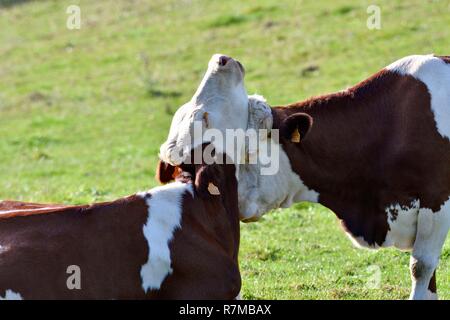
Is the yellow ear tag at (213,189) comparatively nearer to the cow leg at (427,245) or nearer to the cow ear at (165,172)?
the cow ear at (165,172)

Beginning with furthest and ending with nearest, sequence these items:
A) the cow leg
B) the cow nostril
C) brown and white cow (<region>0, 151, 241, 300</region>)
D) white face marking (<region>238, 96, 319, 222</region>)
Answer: the cow leg
white face marking (<region>238, 96, 319, 222</region>)
the cow nostril
brown and white cow (<region>0, 151, 241, 300</region>)

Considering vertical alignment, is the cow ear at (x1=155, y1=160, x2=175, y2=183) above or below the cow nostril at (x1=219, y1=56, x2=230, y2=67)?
below

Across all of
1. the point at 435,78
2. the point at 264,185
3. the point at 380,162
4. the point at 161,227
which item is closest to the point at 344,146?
the point at 380,162

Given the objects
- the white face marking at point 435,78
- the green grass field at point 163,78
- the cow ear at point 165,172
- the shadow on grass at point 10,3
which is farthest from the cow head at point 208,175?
the shadow on grass at point 10,3

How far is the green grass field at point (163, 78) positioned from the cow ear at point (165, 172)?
2425mm

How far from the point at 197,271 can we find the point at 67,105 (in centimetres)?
1590

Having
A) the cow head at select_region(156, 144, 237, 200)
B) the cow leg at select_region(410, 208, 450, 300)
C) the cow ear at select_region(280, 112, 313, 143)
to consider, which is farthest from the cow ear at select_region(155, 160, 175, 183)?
the cow leg at select_region(410, 208, 450, 300)

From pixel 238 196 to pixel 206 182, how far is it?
101cm

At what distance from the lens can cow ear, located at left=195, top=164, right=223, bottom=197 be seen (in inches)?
256

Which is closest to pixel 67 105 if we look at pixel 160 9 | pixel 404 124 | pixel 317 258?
pixel 160 9

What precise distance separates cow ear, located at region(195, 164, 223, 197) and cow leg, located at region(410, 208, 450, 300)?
6.30ft

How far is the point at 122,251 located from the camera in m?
5.93

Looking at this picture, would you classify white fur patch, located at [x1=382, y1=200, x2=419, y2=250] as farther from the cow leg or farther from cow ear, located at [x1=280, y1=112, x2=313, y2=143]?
cow ear, located at [x1=280, y1=112, x2=313, y2=143]

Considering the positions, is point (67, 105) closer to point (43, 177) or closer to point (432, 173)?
point (43, 177)
